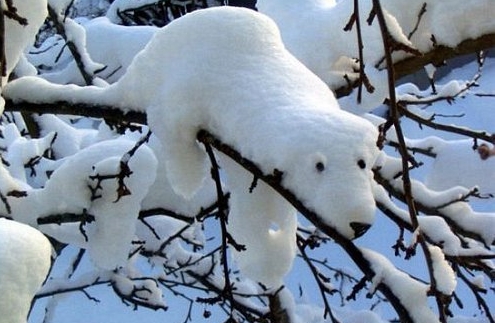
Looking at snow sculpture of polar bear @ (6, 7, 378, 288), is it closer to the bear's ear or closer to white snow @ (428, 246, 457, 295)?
the bear's ear

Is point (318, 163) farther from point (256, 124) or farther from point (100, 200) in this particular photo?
point (100, 200)

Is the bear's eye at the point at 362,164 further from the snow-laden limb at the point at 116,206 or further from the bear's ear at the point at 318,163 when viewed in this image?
the snow-laden limb at the point at 116,206

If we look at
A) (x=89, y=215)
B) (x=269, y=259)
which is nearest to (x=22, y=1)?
(x=89, y=215)

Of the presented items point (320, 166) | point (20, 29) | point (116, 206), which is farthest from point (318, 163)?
point (116, 206)

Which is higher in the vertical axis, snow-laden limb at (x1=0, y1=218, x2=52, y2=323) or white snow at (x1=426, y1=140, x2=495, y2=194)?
snow-laden limb at (x1=0, y1=218, x2=52, y2=323)

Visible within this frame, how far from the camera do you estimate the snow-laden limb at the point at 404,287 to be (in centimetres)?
119

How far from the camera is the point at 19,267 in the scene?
0.80m

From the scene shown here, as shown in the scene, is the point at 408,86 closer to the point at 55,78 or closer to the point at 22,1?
the point at 55,78

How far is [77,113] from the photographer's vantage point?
1.44m

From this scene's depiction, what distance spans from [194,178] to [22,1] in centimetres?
53

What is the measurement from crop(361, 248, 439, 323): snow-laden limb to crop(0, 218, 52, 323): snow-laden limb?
1.82 ft

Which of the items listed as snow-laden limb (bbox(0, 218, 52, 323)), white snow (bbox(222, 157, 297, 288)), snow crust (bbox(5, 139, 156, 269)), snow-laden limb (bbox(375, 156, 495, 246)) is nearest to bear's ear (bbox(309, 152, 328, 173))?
white snow (bbox(222, 157, 297, 288))

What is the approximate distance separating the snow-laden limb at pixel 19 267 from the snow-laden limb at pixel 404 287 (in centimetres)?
56

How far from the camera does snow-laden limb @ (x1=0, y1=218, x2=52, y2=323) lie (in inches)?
30.5
